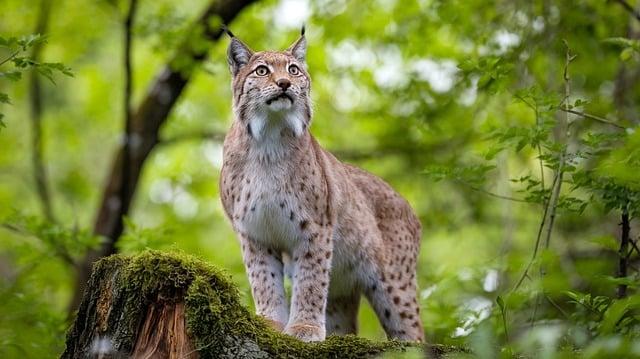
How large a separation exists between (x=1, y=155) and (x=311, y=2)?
19.3ft

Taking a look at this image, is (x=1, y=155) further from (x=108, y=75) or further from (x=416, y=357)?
(x=416, y=357)

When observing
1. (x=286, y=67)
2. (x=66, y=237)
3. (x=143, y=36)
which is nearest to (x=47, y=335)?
(x=66, y=237)

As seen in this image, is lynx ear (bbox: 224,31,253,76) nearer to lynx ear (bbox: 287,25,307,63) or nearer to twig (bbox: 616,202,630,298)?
lynx ear (bbox: 287,25,307,63)

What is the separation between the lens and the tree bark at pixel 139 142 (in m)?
11.1

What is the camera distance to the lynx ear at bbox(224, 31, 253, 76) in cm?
698

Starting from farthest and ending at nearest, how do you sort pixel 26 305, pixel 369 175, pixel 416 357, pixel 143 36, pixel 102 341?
pixel 143 36, pixel 369 175, pixel 26 305, pixel 102 341, pixel 416 357

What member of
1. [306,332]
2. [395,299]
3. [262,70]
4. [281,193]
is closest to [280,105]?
[262,70]

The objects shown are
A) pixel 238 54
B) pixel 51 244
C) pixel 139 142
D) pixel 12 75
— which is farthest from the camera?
pixel 139 142

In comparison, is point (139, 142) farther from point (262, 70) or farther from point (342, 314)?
→ point (262, 70)

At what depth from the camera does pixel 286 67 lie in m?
6.73

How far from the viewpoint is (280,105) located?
259 inches

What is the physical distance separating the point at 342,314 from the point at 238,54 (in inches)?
91.1

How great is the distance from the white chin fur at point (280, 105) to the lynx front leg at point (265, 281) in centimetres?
99

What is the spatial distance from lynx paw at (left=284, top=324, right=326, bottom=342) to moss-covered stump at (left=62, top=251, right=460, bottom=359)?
1.01 metres
